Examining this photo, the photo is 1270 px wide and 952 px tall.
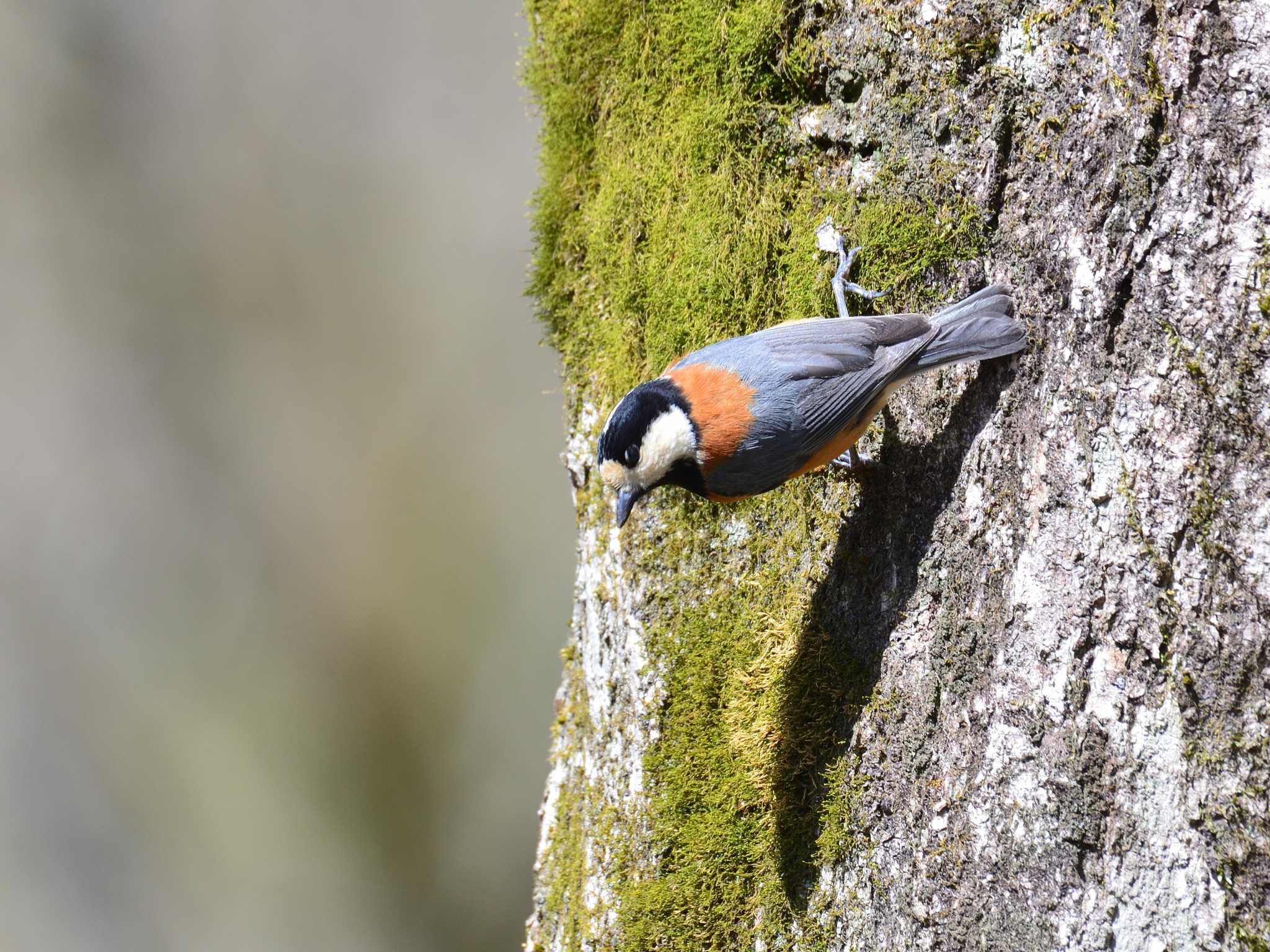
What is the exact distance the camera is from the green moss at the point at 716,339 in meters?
2.11

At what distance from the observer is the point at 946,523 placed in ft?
6.25

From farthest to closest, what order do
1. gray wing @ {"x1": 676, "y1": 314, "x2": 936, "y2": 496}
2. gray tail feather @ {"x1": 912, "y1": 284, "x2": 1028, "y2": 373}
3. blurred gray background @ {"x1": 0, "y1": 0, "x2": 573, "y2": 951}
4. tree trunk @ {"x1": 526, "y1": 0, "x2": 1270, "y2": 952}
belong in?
blurred gray background @ {"x1": 0, "y1": 0, "x2": 573, "y2": 951} → gray wing @ {"x1": 676, "y1": 314, "x2": 936, "y2": 496} → gray tail feather @ {"x1": 912, "y1": 284, "x2": 1028, "y2": 373} → tree trunk @ {"x1": 526, "y1": 0, "x2": 1270, "y2": 952}

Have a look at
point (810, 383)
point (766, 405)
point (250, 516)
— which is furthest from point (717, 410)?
point (250, 516)

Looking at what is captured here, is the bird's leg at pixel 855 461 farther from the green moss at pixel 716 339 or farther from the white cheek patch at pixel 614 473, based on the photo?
the white cheek patch at pixel 614 473

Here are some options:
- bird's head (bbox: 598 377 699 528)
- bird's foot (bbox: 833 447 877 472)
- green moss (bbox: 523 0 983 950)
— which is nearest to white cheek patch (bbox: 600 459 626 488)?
bird's head (bbox: 598 377 699 528)

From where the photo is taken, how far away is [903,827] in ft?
6.10

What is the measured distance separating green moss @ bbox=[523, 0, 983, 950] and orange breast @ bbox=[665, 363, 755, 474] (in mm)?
345

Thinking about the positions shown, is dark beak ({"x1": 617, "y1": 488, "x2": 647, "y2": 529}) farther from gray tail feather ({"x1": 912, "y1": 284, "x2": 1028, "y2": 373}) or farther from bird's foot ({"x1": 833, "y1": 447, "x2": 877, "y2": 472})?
gray tail feather ({"x1": 912, "y1": 284, "x2": 1028, "y2": 373})

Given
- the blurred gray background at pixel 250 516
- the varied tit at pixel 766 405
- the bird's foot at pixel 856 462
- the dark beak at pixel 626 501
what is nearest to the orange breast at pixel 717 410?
the varied tit at pixel 766 405

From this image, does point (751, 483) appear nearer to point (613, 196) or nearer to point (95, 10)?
point (613, 196)

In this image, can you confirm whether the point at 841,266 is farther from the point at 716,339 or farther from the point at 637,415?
the point at 637,415

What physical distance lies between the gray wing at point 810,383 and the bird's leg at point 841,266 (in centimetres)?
10

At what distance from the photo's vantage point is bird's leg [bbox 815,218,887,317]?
214 centimetres

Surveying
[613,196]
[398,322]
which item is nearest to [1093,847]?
[613,196]
